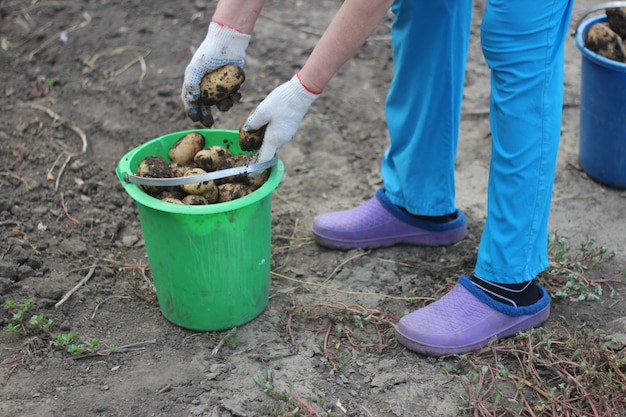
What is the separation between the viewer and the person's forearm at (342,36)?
171 centimetres

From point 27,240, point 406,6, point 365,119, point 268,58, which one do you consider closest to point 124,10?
point 268,58

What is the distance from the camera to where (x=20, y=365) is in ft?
6.46

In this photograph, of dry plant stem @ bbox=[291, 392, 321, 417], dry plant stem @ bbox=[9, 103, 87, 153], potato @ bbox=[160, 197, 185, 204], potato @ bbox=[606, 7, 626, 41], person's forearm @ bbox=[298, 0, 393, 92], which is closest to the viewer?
person's forearm @ bbox=[298, 0, 393, 92]

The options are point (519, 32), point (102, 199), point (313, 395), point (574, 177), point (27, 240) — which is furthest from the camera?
point (574, 177)

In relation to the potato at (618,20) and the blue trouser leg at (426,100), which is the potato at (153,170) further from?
the potato at (618,20)

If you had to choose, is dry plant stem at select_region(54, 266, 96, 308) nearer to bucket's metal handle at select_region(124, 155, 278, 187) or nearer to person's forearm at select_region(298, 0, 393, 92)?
bucket's metal handle at select_region(124, 155, 278, 187)

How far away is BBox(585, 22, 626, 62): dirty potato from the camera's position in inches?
107

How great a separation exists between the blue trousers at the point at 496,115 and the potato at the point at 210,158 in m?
0.60

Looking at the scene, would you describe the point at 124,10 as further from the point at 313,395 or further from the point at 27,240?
the point at 313,395

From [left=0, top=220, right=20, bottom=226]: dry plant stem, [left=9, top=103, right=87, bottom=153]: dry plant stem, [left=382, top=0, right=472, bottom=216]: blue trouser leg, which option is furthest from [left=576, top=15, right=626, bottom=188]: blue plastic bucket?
[left=0, top=220, right=20, bottom=226]: dry plant stem

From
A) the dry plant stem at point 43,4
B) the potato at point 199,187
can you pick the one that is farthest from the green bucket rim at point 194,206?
the dry plant stem at point 43,4

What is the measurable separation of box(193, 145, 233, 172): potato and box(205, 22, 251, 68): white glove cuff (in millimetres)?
238

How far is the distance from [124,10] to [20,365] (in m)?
2.50

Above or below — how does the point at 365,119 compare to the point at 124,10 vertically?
below
